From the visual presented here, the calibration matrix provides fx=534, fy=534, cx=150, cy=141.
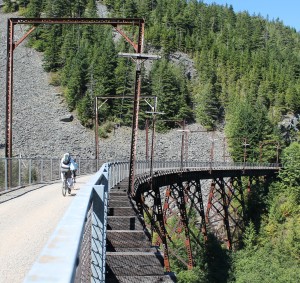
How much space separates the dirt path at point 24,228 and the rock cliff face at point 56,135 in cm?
5801

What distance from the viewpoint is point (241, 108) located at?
90188mm

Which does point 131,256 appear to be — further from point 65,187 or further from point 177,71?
point 177,71

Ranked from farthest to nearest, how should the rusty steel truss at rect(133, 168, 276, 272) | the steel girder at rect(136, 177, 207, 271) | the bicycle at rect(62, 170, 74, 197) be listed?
the rusty steel truss at rect(133, 168, 276, 272) → the steel girder at rect(136, 177, 207, 271) → the bicycle at rect(62, 170, 74, 197)

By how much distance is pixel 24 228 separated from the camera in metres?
9.55

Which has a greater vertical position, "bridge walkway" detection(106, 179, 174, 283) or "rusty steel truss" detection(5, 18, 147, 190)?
"rusty steel truss" detection(5, 18, 147, 190)

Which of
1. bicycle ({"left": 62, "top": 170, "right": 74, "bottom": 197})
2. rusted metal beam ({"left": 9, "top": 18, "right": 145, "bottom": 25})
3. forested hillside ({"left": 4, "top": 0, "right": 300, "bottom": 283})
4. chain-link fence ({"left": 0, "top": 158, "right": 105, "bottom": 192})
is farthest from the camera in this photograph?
forested hillside ({"left": 4, "top": 0, "right": 300, "bottom": 283})

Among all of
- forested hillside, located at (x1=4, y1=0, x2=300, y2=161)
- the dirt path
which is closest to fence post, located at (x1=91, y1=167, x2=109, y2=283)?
the dirt path

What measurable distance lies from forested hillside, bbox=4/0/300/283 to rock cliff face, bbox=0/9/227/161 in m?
2.83

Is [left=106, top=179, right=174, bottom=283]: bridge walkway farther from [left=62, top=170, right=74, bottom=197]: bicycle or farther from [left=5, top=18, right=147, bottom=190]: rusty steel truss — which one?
[left=5, top=18, right=147, bottom=190]: rusty steel truss

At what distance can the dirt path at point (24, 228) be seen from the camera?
6.53 m

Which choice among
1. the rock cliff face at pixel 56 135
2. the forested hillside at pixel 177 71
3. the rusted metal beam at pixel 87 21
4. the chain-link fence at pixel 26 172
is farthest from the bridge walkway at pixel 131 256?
the forested hillside at pixel 177 71

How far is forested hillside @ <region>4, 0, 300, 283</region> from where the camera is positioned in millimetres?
47406

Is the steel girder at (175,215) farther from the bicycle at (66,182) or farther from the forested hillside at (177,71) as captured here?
the forested hillside at (177,71)

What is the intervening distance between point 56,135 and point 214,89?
40.2 m
